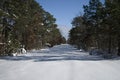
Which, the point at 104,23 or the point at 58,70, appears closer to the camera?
the point at 58,70

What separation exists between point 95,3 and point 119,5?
15654 millimetres

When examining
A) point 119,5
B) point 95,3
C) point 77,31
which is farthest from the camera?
point 77,31

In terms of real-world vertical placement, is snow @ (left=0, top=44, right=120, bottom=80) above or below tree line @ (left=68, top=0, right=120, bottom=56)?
below

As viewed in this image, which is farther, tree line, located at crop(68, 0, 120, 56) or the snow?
tree line, located at crop(68, 0, 120, 56)

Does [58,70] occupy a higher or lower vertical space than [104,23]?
lower

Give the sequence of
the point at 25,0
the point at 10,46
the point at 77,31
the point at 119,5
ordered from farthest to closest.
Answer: the point at 77,31 < the point at 25,0 < the point at 10,46 < the point at 119,5

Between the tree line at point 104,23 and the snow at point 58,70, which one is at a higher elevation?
the tree line at point 104,23

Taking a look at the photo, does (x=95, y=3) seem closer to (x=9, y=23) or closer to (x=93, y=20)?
(x=93, y=20)

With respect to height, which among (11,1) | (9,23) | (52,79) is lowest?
(52,79)

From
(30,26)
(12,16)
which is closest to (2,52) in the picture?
(12,16)

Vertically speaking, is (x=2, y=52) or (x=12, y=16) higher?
(x=12, y=16)

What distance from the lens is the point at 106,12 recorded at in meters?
41.0

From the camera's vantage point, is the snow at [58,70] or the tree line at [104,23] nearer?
the snow at [58,70]

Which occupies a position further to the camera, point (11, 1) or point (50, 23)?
point (50, 23)
